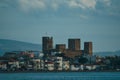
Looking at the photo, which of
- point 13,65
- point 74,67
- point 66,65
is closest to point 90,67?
point 74,67

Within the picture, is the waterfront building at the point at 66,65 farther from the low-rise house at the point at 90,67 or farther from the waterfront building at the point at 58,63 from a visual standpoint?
the low-rise house at the point at 90,67

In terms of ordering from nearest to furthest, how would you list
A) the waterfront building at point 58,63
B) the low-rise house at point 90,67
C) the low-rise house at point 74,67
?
the waterfront building at point 58,63
the low-rise house at point 74,67
the low-rise house at point 90,67

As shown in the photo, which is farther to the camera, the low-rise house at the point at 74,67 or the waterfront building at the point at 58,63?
the low-rise house at the point at 74,67

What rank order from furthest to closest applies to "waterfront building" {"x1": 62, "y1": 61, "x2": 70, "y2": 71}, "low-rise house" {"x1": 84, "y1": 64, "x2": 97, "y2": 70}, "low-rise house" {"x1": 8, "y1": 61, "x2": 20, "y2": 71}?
"low-rise house" {"x1": 84, "y1": 64, "x2": 97, "y2": 70}
"waterfront building" {"x1": 62, "y1": 61, "x2": 70, "y2": 71}
"low-rise house" {"x1": 8, "y1": 61, "x2": 20, "y2": 71}

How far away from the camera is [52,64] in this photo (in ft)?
534

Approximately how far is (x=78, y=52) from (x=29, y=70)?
39271 mm

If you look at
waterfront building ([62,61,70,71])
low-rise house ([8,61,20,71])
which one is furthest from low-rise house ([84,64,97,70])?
low-rise house ([8,61,20,71])

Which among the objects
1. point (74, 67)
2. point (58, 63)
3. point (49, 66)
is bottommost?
point (74, 67)

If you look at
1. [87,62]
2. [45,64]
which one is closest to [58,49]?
[87,62]

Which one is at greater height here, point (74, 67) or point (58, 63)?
point (58, 63)

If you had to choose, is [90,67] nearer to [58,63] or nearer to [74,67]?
[74,67]

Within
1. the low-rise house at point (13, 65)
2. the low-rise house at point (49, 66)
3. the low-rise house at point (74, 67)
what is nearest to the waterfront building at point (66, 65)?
the low-rise house at point (74, 67)

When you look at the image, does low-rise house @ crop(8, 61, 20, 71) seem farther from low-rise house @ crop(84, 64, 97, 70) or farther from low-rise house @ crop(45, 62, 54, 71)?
low-rise house @ crop(84, 64, 97, 70)

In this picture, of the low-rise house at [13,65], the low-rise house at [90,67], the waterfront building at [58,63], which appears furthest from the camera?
the low-rise house at [90,67]
